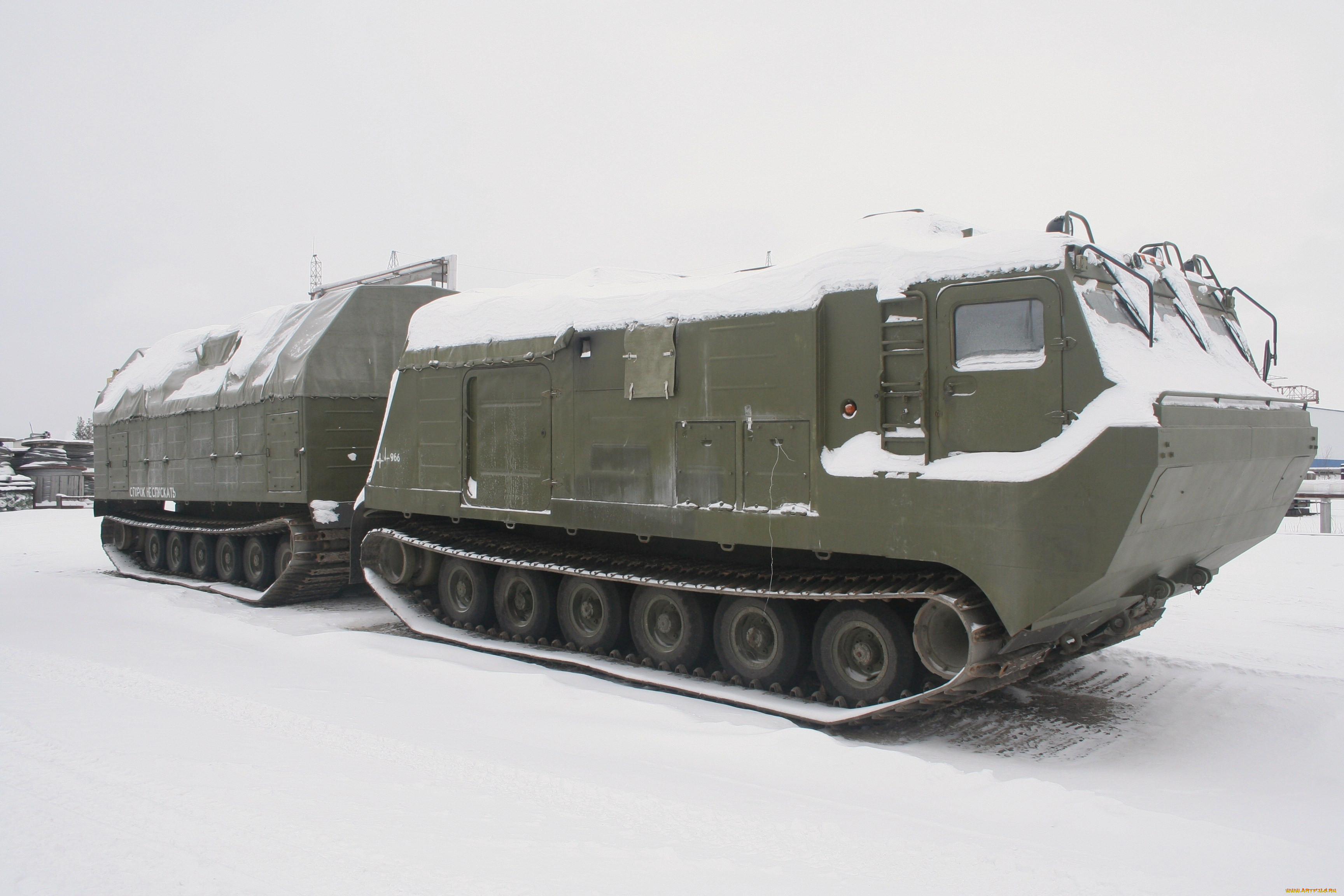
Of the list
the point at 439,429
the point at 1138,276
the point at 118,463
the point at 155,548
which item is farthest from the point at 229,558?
the point at 1138,276

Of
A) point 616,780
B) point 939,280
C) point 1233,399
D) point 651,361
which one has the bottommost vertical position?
point 616,780

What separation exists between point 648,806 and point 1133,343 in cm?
389

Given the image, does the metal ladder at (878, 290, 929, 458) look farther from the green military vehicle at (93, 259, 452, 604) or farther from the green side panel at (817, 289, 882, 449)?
the green military vehicle at (93, 259, 452, 604)

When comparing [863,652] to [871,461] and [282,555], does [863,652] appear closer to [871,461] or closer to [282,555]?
[871,461]

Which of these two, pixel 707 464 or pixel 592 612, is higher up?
pixel 707 464

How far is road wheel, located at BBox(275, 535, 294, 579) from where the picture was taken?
12.2 metres

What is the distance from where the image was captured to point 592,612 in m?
8.38

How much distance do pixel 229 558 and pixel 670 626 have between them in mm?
8582

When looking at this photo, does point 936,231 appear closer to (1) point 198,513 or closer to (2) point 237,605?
(2) point 237,605

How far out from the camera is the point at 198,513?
15.0m

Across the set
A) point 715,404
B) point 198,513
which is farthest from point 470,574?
point 198,513

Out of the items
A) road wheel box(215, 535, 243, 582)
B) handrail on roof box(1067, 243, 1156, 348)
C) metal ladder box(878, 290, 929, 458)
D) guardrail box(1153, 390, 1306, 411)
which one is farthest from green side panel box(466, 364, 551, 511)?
road wheel box(215, 535, 243, 582)

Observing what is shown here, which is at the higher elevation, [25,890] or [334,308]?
[334,308]

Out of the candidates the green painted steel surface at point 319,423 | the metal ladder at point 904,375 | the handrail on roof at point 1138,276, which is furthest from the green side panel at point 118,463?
the handrail on roof at point 1138,276
